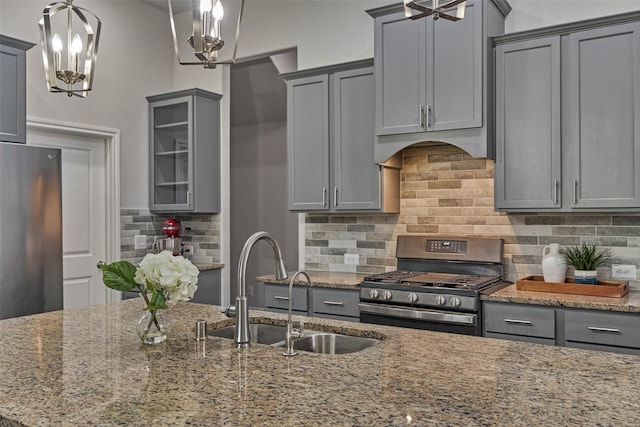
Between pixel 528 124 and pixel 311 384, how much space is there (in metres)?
2.40

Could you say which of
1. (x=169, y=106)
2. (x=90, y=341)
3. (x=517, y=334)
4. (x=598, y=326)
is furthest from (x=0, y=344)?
(x=169, y=106)

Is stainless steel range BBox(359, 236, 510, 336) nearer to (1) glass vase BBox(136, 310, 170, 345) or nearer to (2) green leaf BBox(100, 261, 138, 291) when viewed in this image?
(1) glass vase BBox(136, 310, 170, 345)

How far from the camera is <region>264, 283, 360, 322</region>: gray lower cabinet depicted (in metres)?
3.54

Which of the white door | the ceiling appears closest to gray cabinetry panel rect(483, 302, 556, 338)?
the white door

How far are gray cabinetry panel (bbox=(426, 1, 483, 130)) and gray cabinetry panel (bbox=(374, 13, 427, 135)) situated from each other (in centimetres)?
6

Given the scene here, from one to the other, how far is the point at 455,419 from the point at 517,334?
77.4 inches

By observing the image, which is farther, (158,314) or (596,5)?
(596,5)

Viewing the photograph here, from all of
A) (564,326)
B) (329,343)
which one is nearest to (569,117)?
(564,326)

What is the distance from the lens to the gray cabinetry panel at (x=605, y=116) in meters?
2.93

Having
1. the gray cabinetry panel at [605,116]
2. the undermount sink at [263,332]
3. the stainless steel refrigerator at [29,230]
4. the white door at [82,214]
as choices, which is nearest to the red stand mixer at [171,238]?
the white door at [82,214]

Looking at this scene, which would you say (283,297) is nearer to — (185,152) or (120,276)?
(185,152)

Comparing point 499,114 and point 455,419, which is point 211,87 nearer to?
point 499,114

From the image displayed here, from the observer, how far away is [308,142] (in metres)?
4.07

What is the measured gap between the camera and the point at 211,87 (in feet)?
16.6
